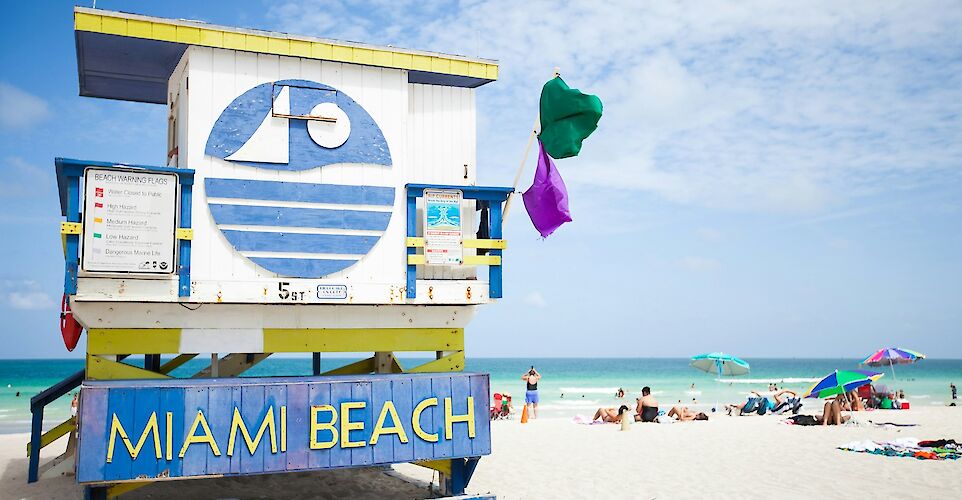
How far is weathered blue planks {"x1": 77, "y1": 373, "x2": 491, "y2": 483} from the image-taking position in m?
8.06

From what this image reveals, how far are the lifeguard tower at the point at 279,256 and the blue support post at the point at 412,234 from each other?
17 millimetres

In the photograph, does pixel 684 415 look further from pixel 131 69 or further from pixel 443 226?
pixel 131 69

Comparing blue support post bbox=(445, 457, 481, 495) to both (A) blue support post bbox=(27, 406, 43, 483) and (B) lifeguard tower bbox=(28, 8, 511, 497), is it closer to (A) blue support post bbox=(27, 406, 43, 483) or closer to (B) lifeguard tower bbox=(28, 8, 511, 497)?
(B) lifeguard tower bbox=(28, 8, 511, 497)

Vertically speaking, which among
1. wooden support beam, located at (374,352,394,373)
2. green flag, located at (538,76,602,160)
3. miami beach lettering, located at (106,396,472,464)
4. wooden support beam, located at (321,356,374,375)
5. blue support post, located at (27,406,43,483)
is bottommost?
blue support post, located at (27,406,43,483)

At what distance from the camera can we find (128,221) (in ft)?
28.0

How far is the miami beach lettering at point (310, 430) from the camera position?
814cm

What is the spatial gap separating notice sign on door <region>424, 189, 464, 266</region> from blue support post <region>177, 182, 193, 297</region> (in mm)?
2638

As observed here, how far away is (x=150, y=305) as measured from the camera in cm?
877

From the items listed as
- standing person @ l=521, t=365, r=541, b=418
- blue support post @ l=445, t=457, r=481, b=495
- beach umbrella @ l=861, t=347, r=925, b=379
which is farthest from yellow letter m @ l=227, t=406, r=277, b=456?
beach umbrella @ l=861, t=347, r=925, b=379

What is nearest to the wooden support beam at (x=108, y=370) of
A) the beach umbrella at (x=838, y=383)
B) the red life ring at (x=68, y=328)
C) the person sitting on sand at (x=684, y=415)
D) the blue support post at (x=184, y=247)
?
the blue support post at (x=184, y=247)

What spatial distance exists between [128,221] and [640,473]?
928cm

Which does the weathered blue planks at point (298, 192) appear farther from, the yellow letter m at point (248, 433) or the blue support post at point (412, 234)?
the yellow letter m at point (248, 433)

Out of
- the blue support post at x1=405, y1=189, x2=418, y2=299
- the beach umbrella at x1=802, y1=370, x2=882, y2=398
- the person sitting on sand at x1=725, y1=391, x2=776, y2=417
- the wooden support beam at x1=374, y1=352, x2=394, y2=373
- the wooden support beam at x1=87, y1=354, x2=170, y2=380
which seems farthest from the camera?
the person sitting on sand at x1=725, y1=391, x2=776, y2=417

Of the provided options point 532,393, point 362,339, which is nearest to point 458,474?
point 362,339
